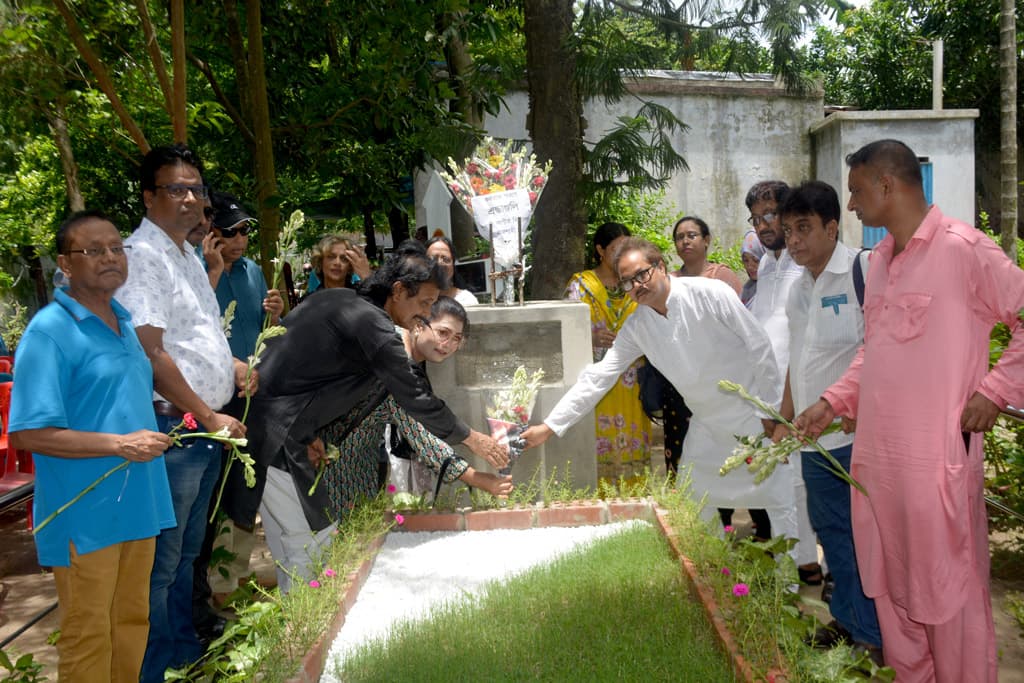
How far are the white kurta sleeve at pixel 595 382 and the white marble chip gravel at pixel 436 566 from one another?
542mm

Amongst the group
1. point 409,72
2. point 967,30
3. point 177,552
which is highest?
point 967,30

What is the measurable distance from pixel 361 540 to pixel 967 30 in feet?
55.3

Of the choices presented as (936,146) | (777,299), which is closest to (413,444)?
(777,299)

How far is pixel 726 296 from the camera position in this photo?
408cm

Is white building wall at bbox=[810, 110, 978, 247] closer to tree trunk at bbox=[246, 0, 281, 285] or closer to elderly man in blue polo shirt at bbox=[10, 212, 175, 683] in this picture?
tree trunk at bbox=[246, 0, 281, 285]

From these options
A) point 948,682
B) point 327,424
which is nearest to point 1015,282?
point 948,682

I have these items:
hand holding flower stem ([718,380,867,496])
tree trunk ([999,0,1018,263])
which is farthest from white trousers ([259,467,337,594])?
tree trunk ([999,0,1018,263])

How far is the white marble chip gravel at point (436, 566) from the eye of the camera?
3.38 m

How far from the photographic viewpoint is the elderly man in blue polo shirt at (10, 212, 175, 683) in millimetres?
2557

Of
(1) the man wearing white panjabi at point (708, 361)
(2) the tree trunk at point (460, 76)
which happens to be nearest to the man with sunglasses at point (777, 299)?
(1) the man wearing white panjabi at point (708, 361)

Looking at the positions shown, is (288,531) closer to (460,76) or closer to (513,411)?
(513,411)

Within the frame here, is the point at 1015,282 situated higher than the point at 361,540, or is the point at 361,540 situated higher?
the point at 1015,282

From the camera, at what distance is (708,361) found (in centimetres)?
417

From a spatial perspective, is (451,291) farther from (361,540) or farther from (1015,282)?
(1015,282)
